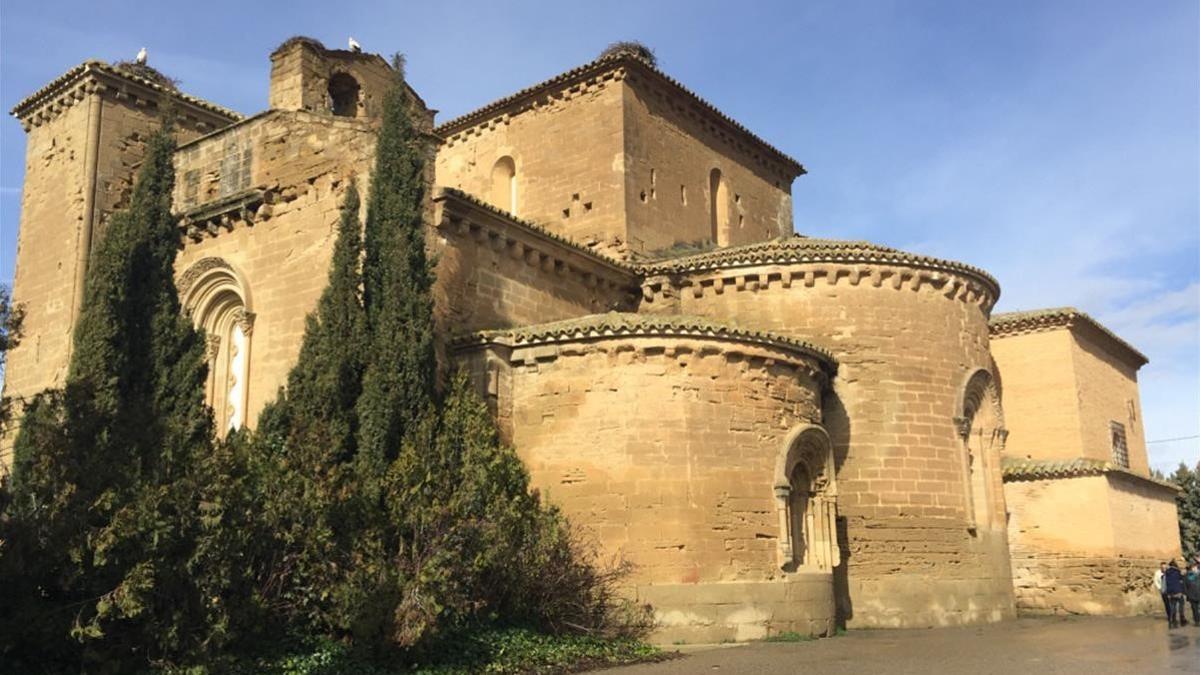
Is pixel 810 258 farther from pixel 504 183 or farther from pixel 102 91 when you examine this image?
pixel 102 91

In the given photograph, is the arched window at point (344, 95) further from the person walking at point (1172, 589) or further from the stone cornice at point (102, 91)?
the person walking at point (1172, 589)

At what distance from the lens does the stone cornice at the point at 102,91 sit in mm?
19125

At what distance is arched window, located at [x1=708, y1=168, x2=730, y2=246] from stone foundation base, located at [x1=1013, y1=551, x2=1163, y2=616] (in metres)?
8.94

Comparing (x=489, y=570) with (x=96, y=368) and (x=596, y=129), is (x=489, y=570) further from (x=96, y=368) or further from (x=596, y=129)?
(x=596, y=129)

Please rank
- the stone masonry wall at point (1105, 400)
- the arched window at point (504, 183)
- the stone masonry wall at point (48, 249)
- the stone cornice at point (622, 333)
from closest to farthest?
the stone cornice at point (622, 333) → the stone masonry wall at point (48, 249) → the arched window at point (504, 183) → the stone masonry wall at point (1105, 400)

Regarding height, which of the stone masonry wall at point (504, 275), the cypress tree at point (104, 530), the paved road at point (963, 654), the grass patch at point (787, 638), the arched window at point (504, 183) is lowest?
the paved road at point (963, 654)

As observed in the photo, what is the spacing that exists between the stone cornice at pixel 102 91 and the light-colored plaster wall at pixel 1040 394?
58.5ft

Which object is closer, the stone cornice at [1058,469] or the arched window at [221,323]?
the arched window at [221,323]

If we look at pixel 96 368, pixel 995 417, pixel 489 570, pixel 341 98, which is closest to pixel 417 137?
pixel 341 98

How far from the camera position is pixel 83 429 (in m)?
10.1

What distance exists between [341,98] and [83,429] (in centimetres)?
856

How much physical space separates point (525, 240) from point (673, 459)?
4819mm

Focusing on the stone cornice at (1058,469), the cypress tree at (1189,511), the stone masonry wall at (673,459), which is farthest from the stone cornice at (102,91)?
the cypress tree at (1189,511)

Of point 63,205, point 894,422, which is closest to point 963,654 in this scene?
point 894,422
